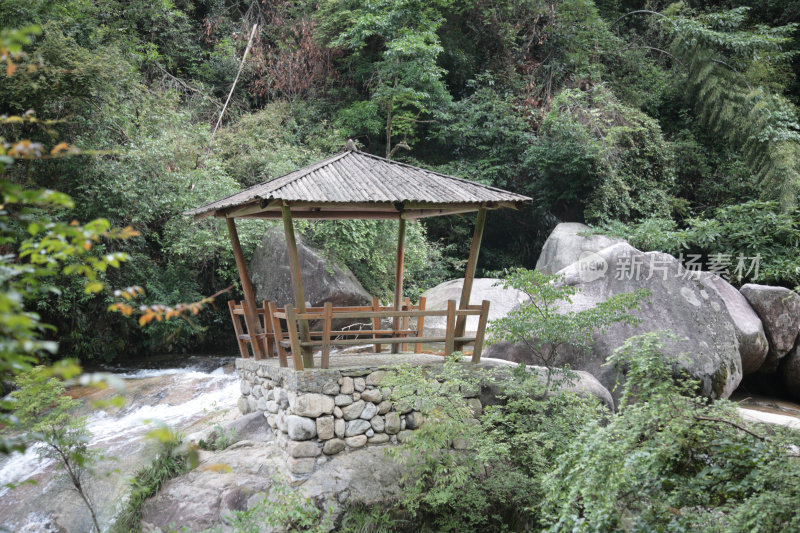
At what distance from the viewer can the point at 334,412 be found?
582 centimetres

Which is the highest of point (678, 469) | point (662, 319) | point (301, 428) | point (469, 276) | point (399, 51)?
point (399, 51)

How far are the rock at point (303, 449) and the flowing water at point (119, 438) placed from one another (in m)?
1.31

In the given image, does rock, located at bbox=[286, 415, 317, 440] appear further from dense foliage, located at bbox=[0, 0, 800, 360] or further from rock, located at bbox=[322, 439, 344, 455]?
dense foliage, located at bbox=[0, 0, 800, 360]

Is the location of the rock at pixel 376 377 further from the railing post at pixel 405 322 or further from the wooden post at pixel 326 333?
the railing post at pixel 405 322

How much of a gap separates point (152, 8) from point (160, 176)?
18.2ft

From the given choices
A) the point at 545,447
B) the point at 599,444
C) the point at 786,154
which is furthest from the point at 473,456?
the point at 786,154

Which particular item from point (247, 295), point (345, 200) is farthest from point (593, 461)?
point (247, 295)

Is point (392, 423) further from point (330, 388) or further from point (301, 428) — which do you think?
point (301, 428)

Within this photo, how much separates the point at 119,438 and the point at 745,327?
30.1 feet

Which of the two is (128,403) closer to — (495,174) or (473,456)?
(473,456)

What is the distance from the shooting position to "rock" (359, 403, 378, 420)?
234 inches

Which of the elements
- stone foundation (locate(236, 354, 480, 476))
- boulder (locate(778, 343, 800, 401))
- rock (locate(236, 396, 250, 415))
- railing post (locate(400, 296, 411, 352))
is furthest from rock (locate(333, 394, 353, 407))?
boulder (locate(778, 343, 800, 401))

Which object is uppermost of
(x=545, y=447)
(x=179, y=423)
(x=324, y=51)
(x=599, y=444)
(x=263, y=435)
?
(x=324, y=51)

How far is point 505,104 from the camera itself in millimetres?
14406
